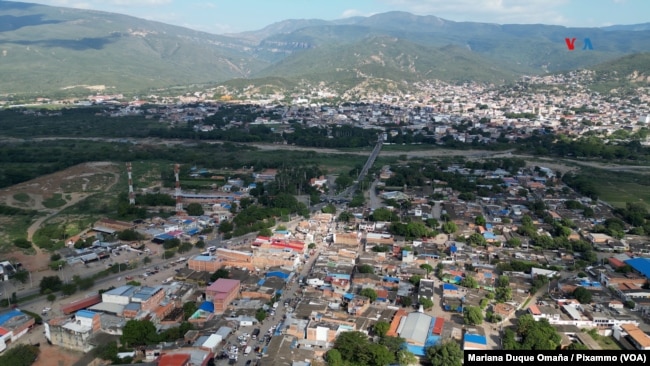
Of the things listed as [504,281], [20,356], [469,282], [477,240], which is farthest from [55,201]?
[504,281]

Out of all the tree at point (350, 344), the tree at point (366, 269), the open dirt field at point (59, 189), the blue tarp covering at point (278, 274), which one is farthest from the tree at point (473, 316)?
the open dirt field at point (59, 189)

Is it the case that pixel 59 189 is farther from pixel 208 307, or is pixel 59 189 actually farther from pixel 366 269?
pixel 366 269

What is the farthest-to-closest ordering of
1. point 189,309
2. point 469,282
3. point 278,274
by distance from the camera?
point 278,274
point 469,282
point 189,309

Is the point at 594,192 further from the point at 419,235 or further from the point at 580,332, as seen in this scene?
Result: the point at 580,332

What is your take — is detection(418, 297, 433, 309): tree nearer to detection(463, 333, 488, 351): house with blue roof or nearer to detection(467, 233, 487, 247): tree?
detection(463, 333, 488, 351): house with blue roof

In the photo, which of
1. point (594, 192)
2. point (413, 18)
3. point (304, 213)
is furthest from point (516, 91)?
point (413, 18)

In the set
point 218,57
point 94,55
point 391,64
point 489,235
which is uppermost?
point 94,55

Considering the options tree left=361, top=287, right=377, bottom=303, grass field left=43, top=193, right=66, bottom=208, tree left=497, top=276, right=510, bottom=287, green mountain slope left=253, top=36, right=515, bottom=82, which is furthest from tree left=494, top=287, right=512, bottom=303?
green mountain slope left=253, top=36, right=515, bottom=82
